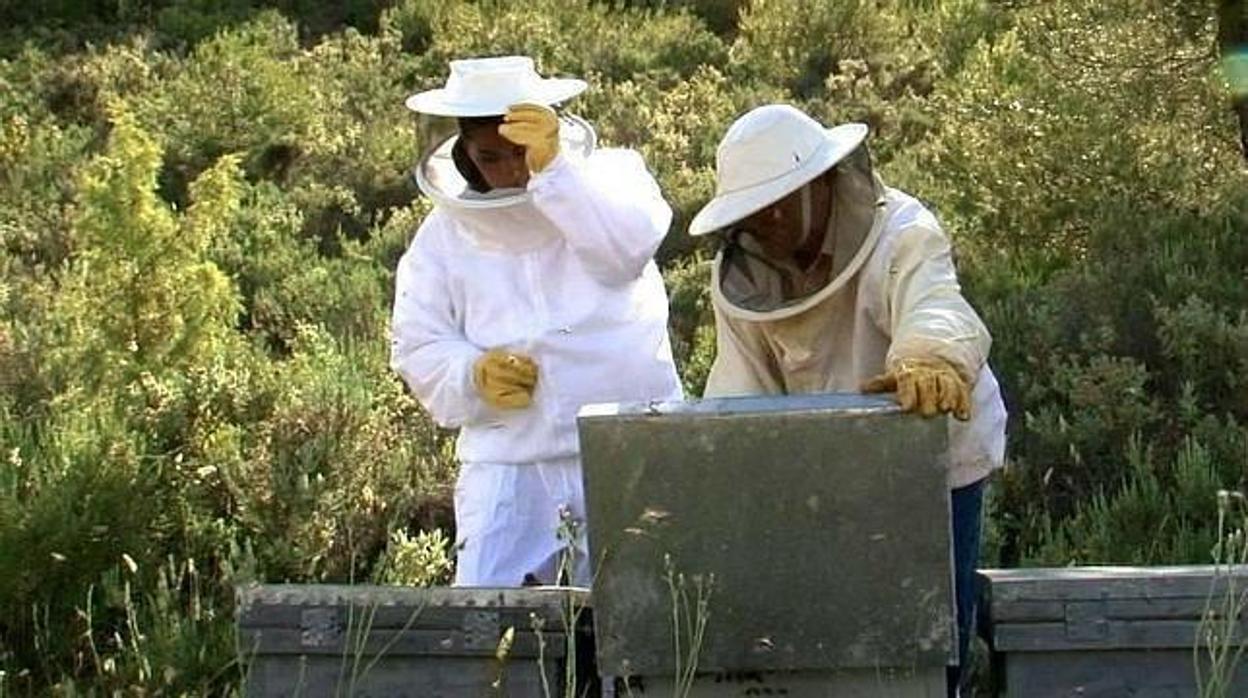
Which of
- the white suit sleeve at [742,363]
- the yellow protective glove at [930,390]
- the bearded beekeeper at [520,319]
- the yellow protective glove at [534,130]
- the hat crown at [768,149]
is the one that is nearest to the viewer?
the yellow protective glove at [930,390]

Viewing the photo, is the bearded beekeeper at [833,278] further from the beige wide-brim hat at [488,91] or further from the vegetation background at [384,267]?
the vegetation background at [384,267]

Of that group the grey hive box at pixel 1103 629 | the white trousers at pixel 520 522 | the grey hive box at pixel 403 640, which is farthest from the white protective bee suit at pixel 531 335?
the grey hive box at pixel 1103 629

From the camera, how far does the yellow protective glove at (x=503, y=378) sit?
4023mm

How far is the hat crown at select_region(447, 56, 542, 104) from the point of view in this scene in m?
A: 4.16

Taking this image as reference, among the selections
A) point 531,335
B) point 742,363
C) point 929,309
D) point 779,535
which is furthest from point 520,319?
point 779,535

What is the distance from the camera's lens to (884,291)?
132 inches

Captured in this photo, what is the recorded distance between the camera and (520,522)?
4.14 m

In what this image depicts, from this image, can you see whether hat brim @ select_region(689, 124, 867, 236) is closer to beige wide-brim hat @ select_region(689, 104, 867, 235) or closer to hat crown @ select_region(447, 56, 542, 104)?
beige wide-brim hat @ select_region(689, 104, 867, 235)

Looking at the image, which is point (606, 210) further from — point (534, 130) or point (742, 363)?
point (742, 363)

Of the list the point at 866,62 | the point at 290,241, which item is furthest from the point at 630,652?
the point at 866,62

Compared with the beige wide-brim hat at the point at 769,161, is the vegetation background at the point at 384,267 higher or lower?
lower

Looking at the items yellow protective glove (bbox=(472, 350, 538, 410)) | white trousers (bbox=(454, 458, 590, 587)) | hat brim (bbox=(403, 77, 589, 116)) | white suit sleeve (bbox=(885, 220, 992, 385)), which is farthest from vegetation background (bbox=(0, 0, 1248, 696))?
white suit sleeve (bbox=(885, 220, 992, 385))

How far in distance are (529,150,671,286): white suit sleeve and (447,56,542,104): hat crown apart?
21 cm

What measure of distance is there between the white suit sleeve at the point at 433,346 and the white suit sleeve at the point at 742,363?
→ 2.11ft
